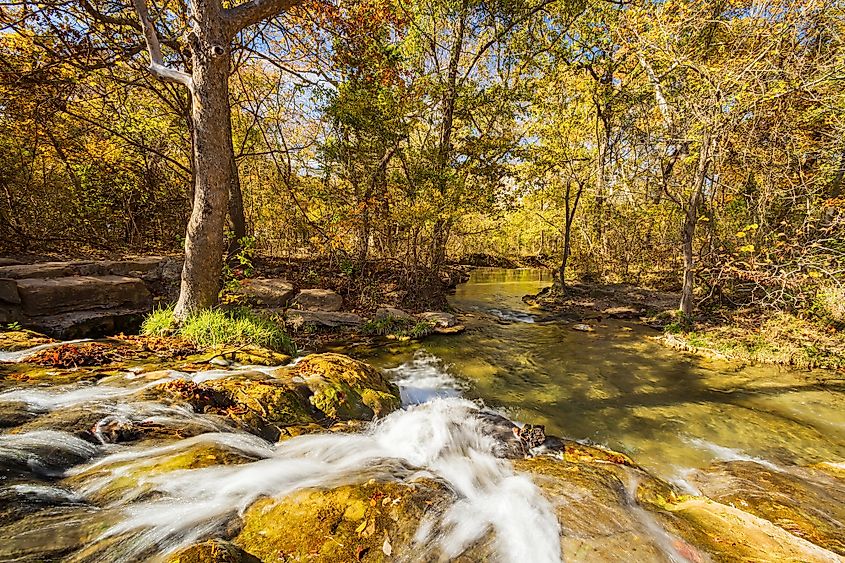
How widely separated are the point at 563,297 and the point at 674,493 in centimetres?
1373

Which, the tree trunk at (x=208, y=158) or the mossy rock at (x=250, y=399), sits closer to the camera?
the mossy rock at (x=250, y=399)

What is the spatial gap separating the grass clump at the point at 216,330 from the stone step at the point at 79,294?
1354 millimetres

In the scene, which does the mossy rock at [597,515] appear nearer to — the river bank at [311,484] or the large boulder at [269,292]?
the river bank at [311,484]

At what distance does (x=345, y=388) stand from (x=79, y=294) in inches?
212

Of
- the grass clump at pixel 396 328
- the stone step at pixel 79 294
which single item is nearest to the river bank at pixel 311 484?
the stone step at pixel 79 294

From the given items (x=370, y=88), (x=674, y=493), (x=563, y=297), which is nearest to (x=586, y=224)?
(x=563, y=297)

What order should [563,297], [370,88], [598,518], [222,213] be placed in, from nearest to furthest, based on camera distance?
1. [598,518]
2. [222,213]
3. [370,88]
4. [563,297]

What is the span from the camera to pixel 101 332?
6.03m

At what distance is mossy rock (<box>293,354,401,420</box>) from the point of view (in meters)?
4.40

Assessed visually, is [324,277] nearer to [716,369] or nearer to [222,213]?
[222,213]

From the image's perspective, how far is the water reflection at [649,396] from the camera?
16.4 feet

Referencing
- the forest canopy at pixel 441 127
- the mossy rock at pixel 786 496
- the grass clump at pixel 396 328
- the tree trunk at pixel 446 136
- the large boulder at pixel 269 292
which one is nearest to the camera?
the mossy rock at pixel 786 496

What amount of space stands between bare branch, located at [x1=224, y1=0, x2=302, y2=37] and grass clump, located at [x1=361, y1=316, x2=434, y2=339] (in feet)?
23.6

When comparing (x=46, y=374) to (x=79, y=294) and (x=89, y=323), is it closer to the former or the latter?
(x=89, y=323)
